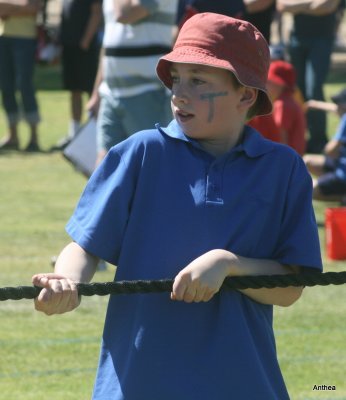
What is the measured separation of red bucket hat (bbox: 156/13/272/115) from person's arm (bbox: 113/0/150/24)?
3.63m

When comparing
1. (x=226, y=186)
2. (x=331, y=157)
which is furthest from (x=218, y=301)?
(x=331, y=157)

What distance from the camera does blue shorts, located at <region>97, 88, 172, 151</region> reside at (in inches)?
262

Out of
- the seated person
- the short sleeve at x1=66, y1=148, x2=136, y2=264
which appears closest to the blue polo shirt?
the short sleeve at x1=66, y1=148, x2=136, y2=264

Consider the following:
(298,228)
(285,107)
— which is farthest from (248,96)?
(285,107)

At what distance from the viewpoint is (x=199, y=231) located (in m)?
2.87

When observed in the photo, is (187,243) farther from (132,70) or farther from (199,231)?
(132,70)

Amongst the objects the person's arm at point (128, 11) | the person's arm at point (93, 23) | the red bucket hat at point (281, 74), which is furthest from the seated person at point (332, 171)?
the person's arm at point (93, 23)

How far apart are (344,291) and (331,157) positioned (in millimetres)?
2676

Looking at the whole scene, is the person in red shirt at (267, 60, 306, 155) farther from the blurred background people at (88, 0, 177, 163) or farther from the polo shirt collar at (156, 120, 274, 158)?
the polo shirt collar at (156, 120, 274, 158)

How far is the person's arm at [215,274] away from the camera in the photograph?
272 centimetres

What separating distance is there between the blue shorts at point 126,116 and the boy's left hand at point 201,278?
385 centimetres

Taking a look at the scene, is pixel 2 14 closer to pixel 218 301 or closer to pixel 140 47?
pixel 140 47

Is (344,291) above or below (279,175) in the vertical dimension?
below

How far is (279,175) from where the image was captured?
2947 millimetres
